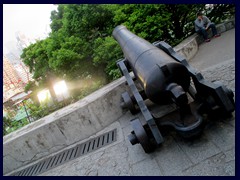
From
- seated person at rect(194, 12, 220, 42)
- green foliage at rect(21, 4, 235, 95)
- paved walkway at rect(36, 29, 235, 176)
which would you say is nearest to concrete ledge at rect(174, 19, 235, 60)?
seated person at rect(194, 12, 220, 42)

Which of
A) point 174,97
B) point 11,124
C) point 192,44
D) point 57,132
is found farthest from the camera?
point 192,44

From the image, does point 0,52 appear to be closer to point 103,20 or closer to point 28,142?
point 28,142

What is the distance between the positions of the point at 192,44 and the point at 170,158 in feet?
15.5

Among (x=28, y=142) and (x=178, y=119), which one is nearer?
(x=178, y=119)

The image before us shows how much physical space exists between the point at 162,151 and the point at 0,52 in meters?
3.37

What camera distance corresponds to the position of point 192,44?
6.77m

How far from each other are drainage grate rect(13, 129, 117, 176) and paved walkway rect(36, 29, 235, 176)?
0.13 m

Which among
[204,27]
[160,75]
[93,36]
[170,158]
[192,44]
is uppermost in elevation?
[93,36]

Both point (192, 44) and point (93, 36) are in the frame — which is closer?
point (192, 44)

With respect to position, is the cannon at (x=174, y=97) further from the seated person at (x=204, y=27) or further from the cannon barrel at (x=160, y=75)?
the seated person at (x=204, y=27)

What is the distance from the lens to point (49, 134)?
422 cm

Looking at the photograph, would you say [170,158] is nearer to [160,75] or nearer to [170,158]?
[170,158]

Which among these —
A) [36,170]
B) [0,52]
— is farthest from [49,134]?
[0,52]

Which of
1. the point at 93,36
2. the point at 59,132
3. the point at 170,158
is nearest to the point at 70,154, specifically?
the point at 59,132
